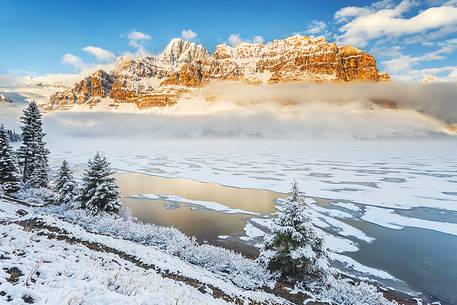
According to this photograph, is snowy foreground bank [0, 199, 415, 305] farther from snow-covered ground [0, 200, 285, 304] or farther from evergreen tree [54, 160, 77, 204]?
evergreen tree [54, 160, 77, 204]

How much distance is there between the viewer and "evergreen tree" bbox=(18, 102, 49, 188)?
35.5 metres

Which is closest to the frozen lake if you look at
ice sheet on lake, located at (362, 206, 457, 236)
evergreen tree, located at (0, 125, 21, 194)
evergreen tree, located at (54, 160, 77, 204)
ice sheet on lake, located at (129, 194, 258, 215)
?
ice sheet on lake, located at (362, 206, 457, 236)

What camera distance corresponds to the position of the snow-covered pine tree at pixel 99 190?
2525cm

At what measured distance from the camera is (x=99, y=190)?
25.6 meters

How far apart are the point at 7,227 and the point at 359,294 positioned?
16.1 meters

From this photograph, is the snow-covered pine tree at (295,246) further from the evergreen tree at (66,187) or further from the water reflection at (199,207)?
the evergreen tree at (66,187)

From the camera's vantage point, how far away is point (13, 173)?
31.0 m

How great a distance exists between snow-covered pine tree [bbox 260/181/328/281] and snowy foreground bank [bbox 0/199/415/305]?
37.6 inches

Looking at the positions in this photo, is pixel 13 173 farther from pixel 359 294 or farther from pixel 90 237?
pixel 359 294

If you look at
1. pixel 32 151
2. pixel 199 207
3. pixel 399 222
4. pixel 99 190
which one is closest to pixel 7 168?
pixel 32 151

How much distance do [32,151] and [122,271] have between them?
108 feet

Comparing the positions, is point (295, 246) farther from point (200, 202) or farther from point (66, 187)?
point (66, 187)

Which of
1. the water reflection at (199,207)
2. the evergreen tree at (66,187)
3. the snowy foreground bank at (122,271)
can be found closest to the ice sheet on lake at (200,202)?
the water reflection at (199,207)

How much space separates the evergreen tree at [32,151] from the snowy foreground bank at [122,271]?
12861mm
